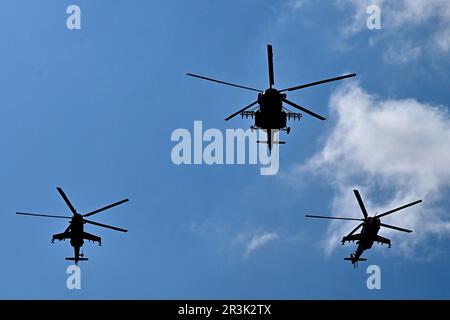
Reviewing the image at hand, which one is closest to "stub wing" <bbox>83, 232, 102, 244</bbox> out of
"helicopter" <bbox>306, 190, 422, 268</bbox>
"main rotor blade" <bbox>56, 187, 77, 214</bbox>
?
"main rotor blade" <bbox>56, 187, 77, 214</bbox>

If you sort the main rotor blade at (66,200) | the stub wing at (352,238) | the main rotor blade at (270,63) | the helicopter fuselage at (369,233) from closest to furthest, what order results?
1. the main rotor blade at (270,63)
2. the main rotor blade at (66,200)
3. the helicopter fuselage at (369,233)
4. the stub wing at (352,238)

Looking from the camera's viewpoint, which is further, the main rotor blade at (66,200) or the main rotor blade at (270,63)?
the main rotor blade at (66,200)

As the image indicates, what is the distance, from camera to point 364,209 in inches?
2694

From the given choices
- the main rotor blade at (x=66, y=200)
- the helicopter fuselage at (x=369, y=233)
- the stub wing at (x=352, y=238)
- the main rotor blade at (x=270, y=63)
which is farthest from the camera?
the stub wing at (x=352, y=238)

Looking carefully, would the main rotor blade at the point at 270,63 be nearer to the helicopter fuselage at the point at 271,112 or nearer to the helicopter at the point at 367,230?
the helicopter fuselage at the point at 271,112

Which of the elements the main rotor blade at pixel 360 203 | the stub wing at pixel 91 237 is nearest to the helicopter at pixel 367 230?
the main rotor blade at pixel 360 203

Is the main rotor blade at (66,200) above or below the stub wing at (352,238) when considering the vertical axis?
above
